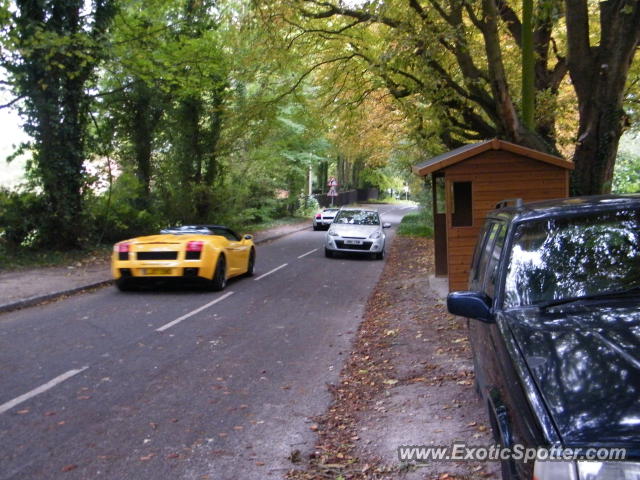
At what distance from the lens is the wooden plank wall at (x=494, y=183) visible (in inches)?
406

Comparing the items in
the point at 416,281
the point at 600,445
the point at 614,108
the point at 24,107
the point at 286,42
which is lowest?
the point at 416,281

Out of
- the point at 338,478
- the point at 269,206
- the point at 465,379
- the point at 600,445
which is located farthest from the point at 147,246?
the point at 269,206

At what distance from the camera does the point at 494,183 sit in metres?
10.5

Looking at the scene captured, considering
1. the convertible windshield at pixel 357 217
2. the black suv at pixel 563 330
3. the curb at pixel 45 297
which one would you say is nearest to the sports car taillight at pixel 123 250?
the curb at pixel 45 297

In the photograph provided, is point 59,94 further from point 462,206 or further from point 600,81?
point 600,81

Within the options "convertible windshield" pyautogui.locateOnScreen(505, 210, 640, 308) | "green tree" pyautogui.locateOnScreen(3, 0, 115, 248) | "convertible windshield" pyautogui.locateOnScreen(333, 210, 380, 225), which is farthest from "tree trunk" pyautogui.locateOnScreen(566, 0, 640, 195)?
"green tree" pyautogui.locateOnScreen(3, 0, 115, 248)

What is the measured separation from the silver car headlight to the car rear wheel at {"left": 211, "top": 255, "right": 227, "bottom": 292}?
34.3ft

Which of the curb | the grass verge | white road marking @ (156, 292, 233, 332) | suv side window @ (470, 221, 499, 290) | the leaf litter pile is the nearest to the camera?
the leaf litter pile

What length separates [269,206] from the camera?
Answer: 124ft

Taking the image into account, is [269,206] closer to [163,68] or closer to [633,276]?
[163,68]

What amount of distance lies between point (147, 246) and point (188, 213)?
12858 millimetres

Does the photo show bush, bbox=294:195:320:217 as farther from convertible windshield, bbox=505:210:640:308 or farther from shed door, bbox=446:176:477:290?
convertible windshield, bbox=505:210:640:308

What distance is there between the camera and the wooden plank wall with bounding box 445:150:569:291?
10305 millimetres

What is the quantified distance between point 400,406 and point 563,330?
2782 millimetres
